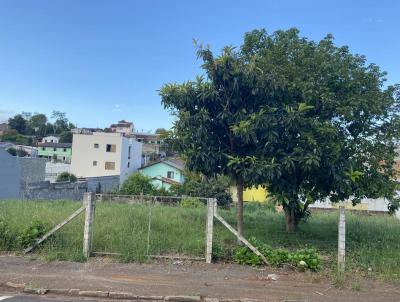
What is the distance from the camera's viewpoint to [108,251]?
947 cm

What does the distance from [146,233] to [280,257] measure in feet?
11.9

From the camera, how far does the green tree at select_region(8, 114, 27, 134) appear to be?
10245 centimetres

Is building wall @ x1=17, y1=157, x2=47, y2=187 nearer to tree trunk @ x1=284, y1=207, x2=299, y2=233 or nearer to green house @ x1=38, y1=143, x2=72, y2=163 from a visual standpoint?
tree trunk @ x1=284, y1=207, x2=299, y2=233

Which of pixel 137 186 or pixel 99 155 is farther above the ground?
pixel 99 155

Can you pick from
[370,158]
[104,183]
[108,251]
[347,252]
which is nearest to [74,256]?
[108,251]

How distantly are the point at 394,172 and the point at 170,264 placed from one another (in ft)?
23.4

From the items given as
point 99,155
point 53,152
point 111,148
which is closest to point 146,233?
point 111,148

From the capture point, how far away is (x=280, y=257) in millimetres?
8812

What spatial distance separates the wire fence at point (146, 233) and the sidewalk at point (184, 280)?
56 centimetres

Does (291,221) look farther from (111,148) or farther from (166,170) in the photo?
(111,148)

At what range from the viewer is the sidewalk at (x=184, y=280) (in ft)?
23.2

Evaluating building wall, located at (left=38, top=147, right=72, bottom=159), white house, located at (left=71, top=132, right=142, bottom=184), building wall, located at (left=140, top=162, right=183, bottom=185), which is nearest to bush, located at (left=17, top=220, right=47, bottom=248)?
building wall, located at (left=140, top=162, right=183, bottom=185)

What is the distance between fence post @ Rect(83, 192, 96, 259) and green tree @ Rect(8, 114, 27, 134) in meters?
103

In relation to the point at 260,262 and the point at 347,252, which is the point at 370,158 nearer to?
the point at 347,252
